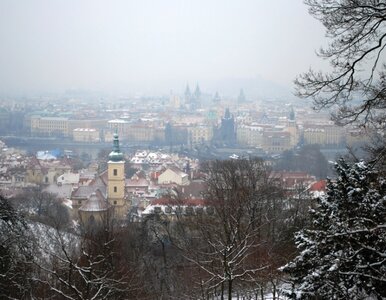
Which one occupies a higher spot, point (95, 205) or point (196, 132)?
point (95, 205)

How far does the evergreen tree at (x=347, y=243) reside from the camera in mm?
3935

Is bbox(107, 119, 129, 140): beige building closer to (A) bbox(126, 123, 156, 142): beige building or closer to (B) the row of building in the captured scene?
(B) the row of building

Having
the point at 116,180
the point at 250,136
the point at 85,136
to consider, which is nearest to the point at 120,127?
the point at 85,136

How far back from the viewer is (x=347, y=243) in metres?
4.27

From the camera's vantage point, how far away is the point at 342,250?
14.6 feet

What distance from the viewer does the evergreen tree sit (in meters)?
3.94

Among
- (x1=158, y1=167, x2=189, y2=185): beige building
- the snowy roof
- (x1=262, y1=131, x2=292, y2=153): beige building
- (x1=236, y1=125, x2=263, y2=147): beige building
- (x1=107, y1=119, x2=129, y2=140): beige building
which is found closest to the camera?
the snowy roof

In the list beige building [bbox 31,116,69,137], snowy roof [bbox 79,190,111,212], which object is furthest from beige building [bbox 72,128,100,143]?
snowy roof [bbox 79,190,111,212]

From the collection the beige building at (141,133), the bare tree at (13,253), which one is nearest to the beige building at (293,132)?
the beige building at (141,133)

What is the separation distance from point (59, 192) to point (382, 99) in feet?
105

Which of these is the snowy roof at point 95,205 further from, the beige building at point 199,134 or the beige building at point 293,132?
the beige building at point 199,134

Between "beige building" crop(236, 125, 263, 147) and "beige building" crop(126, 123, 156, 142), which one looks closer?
"beige building" crop(236, 125, 263, 147)

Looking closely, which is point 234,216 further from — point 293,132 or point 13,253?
point 293,132

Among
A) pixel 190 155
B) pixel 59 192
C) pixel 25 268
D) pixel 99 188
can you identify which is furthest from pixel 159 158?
pixel 25 268
